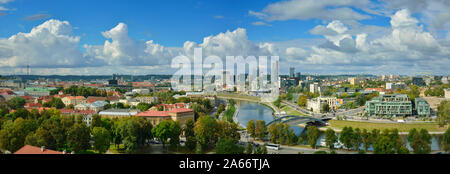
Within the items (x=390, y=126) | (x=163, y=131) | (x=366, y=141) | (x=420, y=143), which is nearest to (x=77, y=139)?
(x=163, y=131)

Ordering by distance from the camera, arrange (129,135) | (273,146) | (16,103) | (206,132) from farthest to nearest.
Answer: (16,103), (273,146), (206,132), (129,135)

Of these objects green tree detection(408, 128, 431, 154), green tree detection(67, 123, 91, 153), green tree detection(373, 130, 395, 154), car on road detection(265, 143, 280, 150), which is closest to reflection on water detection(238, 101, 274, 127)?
car on road detection(265, 143, 280, 150)

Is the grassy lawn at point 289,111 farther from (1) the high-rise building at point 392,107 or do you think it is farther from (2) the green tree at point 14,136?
(2) the green tree at point 14,136

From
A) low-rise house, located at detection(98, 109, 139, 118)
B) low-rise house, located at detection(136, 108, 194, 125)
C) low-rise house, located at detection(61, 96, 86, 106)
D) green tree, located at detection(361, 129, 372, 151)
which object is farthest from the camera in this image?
low-rise house, located at detection(61, 96, 86, 106)

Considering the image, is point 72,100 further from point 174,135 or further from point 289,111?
point 174,135

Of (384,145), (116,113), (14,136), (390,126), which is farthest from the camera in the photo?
(116,113)

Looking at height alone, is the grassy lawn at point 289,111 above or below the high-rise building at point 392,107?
below

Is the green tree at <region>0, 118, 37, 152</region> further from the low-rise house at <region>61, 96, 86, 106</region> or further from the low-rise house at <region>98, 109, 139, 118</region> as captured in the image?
the low-rise house at <region>61, 96, 86, 106</region>

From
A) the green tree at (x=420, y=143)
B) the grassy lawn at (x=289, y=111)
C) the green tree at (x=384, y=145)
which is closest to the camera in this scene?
the green tree at (x=384, y=145)

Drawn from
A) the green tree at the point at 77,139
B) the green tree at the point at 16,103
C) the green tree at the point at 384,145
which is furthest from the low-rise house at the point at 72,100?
the green tree at the point at 384,145
